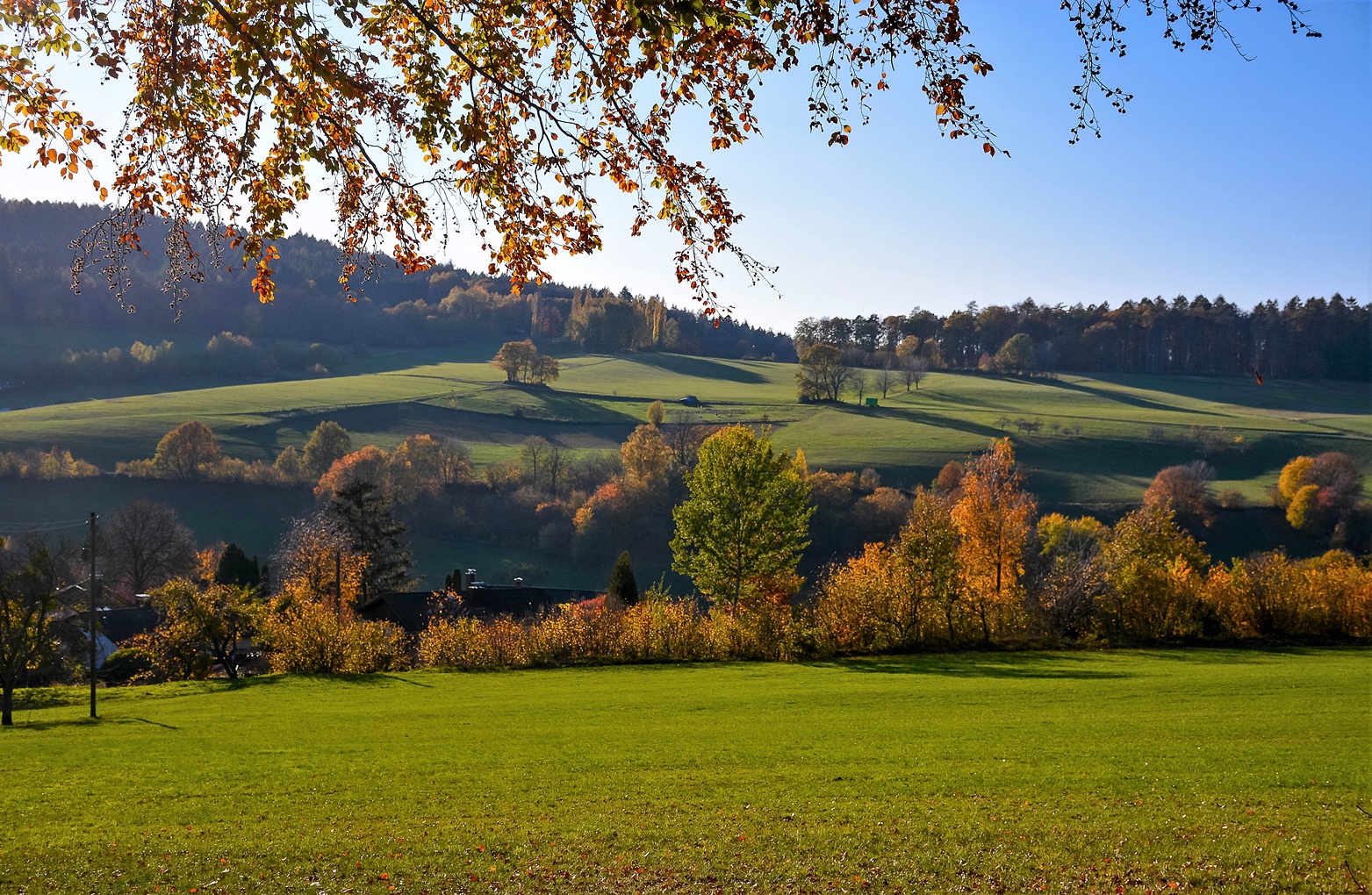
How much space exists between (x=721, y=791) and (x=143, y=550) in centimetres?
6427

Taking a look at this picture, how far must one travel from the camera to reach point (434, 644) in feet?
123

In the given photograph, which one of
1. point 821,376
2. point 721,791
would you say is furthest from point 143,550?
point 821,376

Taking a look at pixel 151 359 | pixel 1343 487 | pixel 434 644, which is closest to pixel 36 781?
pixel 434 644

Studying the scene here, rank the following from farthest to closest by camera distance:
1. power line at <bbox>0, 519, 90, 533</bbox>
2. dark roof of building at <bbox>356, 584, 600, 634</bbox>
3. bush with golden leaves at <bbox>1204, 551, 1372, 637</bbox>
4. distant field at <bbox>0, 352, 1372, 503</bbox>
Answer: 1. distant field at <bbox>0, 352, 1372, 503</bbox>
2. power line at <bbox>0, 519, 90, 533</bbox>
3. dark roof of building at <bbox>356, 584, 600, 634</bbox>
4. bush with golden leaves at <bbox>1204, 551, 1372, 637</bbox>

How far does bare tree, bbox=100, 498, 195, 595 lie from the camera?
64.6 metres

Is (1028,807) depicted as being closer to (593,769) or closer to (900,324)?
(593,769)

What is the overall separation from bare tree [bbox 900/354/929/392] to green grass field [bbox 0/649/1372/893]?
98.0 meters

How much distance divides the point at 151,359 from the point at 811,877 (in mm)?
136390

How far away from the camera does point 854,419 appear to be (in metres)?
102

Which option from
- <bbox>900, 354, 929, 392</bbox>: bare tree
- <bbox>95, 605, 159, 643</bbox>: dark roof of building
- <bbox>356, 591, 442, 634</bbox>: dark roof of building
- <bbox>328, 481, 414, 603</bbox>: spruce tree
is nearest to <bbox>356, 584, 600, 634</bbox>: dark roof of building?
<bbox>356, 591, 442, 634</bbox>: dark roof of building

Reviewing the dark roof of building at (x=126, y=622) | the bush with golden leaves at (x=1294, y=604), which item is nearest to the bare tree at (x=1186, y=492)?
the bush with golden leaves at (x=1294, y=604)

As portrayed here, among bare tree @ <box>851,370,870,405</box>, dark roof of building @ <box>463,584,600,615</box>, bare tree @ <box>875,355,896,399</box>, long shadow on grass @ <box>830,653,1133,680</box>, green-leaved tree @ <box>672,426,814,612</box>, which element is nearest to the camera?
long shadow on grass @ <box>830,653,1133,680</box>

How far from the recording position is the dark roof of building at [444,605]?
4700 centimetres

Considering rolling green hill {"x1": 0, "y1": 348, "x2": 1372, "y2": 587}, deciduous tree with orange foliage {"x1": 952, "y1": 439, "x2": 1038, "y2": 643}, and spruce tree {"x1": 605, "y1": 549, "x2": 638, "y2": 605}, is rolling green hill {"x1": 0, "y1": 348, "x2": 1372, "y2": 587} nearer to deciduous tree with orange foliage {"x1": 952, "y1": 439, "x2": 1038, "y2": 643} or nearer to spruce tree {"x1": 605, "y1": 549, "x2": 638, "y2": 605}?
spruce tree {"x1": 605, "y1": 549, "x2": 638, "y2": 605}
